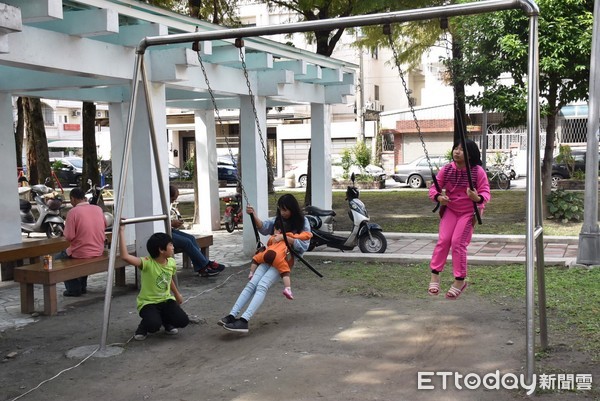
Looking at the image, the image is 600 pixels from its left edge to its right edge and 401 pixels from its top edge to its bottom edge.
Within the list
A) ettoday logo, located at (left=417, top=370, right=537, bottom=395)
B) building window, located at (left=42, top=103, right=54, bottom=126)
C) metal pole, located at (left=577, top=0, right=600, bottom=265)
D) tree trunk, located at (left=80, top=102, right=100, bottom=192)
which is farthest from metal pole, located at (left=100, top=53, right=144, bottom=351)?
building window, located at (left=42, top=103, right=54, bottom=126)

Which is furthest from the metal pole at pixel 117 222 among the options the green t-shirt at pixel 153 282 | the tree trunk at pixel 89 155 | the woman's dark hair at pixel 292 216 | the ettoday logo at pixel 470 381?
the tree trunk at pixel 89 155

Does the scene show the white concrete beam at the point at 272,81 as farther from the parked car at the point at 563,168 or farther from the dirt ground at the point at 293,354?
the parked car at the point at 563,168

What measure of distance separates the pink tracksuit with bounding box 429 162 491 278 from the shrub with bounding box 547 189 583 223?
29.4 feet

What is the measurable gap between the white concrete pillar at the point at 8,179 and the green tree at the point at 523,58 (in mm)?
9305

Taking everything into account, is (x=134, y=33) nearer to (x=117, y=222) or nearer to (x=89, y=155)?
(x=117, y=222)

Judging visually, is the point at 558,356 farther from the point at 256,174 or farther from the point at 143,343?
the point at 256,174

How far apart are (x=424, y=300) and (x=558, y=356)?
2.47 metres

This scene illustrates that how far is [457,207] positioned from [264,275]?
2063mm

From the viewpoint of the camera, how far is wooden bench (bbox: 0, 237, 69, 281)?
948 centimetres

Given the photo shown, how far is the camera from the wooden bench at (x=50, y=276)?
7.93 metres

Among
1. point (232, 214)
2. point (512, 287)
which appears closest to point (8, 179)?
point (232, 214)

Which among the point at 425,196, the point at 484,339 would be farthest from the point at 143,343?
the point at 425,196

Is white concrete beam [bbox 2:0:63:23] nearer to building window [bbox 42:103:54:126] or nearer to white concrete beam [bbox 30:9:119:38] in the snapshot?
white concrete beam [bbox 30:9:119:38]

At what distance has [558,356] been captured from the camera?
5.98m
